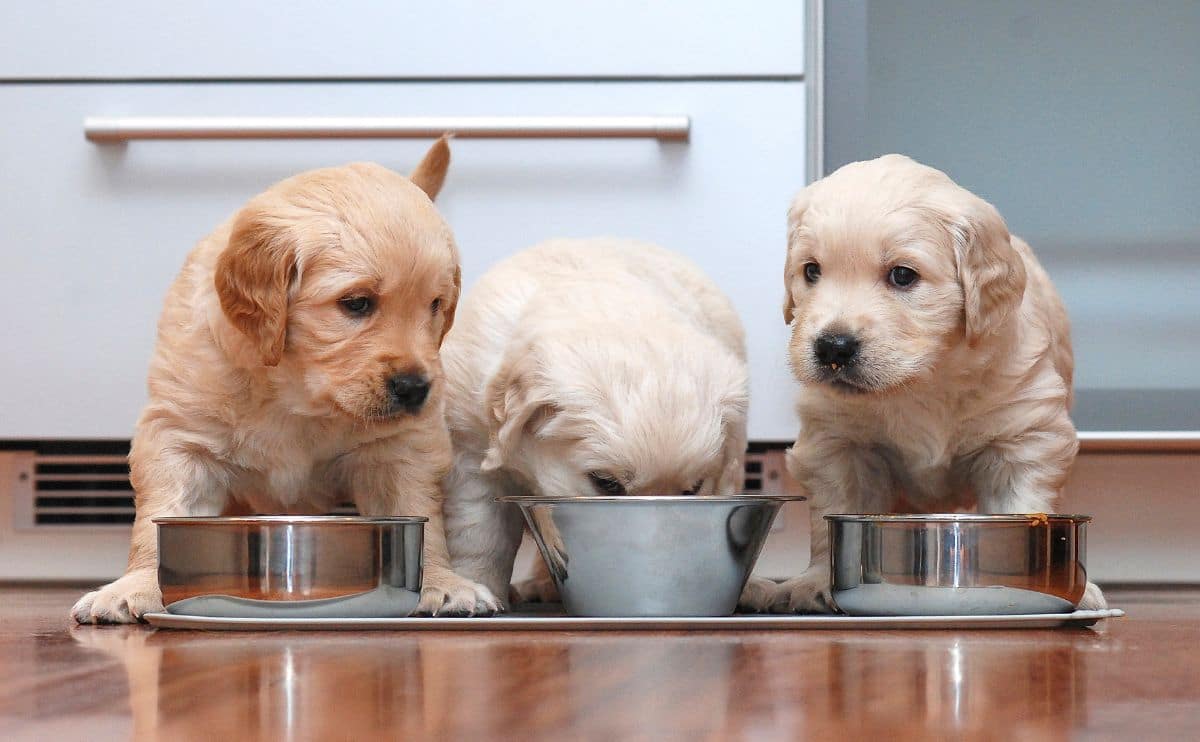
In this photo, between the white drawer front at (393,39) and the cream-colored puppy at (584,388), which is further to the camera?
the white drawer front at (393,39)

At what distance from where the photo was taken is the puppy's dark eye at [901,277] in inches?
87.0

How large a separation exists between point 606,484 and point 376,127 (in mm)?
1101

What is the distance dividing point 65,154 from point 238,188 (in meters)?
0.37

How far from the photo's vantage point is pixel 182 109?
9.43ft

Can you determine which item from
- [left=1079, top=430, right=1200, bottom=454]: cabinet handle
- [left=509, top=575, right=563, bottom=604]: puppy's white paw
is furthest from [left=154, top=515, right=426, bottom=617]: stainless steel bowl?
[left=1079, top=430, right=1200, bottom=454]: cabinet handle

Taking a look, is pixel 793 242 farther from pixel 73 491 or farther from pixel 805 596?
pixel 73 491

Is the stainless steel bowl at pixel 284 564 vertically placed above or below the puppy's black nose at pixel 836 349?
below

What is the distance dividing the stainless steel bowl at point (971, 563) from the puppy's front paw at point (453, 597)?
600 mm

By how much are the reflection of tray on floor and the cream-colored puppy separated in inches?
10.4

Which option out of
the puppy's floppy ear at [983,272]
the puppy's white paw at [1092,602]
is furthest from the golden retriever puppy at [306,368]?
the puppy's white paw at [1092,602]

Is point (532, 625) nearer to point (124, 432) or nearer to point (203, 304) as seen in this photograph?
point (203, 304)

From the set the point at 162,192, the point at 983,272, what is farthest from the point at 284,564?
the point at 162,192

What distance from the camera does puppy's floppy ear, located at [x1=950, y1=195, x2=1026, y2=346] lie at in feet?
7.23

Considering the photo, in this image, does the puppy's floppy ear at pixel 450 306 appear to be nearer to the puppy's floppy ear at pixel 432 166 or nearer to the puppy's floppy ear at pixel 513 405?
the puppy's floppy ear at pixel 513 405
